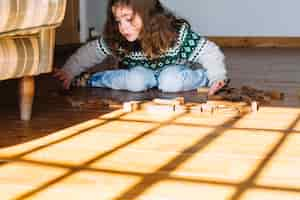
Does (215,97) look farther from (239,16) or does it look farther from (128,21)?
(239,16)

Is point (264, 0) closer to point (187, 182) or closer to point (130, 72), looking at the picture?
point (130, 72)

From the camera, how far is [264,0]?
12.3ft

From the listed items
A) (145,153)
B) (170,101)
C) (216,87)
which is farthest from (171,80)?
(145,153)

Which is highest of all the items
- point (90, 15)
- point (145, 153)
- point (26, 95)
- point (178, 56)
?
point (90, 15)

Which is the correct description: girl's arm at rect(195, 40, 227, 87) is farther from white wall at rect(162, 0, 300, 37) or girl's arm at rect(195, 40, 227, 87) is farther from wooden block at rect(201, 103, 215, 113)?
white wall at rect(162, 0, 300, 37)

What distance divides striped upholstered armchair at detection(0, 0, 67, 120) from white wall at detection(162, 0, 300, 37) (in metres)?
2.36

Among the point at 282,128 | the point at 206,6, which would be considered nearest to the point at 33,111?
the point at 282,128

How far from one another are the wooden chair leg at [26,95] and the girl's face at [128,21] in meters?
0.48

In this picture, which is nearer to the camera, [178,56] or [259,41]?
[178,56]

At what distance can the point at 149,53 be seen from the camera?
2.08 metres

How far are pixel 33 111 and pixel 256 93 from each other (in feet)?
2.27

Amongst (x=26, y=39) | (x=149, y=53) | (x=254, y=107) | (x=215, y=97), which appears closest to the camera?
(x=26, y=39)

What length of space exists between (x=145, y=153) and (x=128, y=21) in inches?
31.3

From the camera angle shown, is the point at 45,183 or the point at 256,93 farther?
the point at 256,93
